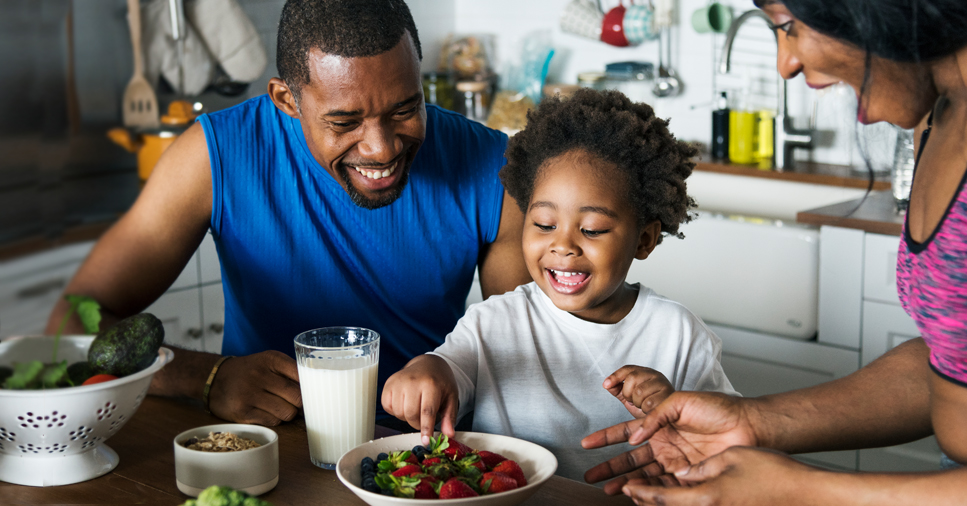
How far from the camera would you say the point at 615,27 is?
3.20 metres

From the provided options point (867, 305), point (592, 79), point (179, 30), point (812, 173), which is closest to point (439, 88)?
point (592, 79)

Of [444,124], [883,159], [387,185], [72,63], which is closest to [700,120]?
[444,124]

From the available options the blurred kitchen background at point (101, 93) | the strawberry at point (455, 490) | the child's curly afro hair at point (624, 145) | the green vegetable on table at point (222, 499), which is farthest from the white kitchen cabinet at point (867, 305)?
the green vegetable on table at point (222, 499)

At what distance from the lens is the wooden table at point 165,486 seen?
903 mm

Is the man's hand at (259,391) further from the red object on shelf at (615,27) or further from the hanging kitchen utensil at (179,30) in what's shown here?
the red object on shelf at (615,27)

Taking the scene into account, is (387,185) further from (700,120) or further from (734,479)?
(700,120)

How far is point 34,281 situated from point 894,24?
719 millimetres

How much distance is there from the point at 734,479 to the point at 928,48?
434mm

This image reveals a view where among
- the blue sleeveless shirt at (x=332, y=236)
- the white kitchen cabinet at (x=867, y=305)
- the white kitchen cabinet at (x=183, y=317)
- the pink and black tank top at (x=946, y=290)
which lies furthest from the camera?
the white kitchen cabinet at (x=183, y=317)

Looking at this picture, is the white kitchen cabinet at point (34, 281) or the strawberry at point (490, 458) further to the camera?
the strawberry at point (490, 458)

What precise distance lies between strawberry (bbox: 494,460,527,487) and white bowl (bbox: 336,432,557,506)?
0.04 feet

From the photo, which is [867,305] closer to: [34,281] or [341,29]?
[341,29]

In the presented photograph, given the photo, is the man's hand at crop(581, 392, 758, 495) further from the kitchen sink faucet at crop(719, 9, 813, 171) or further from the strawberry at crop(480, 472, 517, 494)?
the kitchen sink faucet at crop(719, 9, 813, 171)

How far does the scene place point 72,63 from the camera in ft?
0.82
